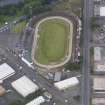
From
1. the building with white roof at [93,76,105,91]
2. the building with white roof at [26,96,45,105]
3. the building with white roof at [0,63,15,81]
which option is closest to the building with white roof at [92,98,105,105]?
the building with white roof at [93,76,105,91]

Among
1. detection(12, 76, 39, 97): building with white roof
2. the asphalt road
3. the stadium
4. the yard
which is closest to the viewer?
the asphalt road

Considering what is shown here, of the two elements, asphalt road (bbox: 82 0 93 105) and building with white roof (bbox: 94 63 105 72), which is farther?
building with white roof (bbox: 94 63 105 72)

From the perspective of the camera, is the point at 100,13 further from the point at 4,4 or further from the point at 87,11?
the point at 4,4

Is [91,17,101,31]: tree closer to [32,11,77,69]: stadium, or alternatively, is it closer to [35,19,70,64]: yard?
[32,11,77,69]: stadium

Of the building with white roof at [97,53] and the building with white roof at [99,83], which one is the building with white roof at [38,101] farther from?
the building with white roof at [97,53]

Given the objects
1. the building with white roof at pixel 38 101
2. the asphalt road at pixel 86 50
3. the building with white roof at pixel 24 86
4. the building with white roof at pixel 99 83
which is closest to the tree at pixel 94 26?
the asphalt road at pixel 86 50

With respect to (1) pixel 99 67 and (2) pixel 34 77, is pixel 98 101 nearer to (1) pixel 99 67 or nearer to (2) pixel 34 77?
(1) pixel 99 67

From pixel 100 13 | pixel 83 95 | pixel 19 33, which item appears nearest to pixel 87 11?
pixel 100 13
